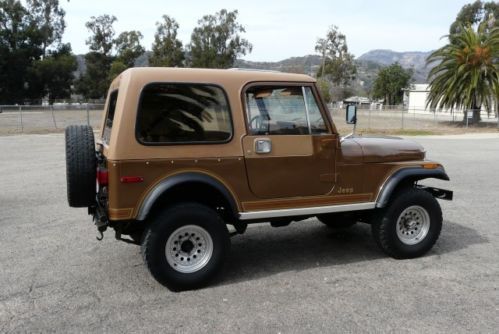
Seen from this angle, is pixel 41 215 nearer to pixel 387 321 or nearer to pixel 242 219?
pixel 242 219

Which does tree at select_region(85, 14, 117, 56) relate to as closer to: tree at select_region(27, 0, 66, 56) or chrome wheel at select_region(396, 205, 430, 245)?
tree at select_region(27, 0, 66, 56)

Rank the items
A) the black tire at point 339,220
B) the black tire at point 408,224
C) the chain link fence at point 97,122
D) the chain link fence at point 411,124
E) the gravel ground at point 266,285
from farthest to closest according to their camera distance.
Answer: the chain link fence at point 411,124 → the chain link fence at point 97,122 → the black tire at point 339,220 → the black tire at point 408,224 → the gravel ground at point 266,285

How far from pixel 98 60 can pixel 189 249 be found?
302 feet

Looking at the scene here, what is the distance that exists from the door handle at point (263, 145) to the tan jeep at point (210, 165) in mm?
11

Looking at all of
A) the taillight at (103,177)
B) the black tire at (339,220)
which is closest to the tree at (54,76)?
the black tire at (339,220)

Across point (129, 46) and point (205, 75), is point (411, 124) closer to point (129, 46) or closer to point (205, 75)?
point (205, 75)

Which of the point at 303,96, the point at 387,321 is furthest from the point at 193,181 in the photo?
the point at 387,321

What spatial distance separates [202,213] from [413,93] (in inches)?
3238

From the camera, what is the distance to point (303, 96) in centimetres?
503

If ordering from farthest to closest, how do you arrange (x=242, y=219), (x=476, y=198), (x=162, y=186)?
(x=476, y=198)
(x=242, y=219)
(x=162, y=186)

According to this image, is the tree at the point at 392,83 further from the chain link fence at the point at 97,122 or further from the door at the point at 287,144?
the door at the point at 287,144

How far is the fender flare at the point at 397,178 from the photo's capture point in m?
5.30

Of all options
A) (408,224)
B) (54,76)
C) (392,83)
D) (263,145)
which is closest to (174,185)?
(263,145)

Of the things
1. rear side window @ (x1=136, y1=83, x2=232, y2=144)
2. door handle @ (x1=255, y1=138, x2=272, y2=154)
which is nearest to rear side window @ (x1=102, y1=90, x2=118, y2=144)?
rear side window @ (x1=136, y1=83, x2=232, y2=144)
